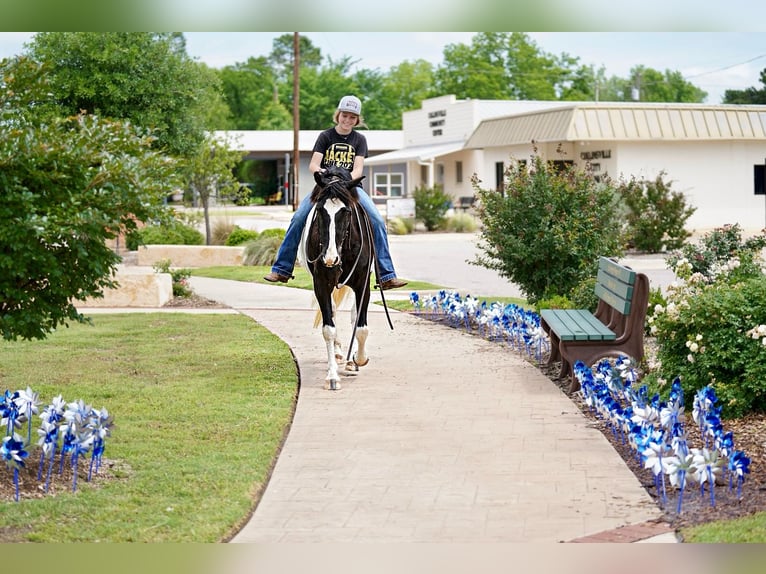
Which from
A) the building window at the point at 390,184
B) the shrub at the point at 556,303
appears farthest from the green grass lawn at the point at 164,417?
the building window at the point at 390,184

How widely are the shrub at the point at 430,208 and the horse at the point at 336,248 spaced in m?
28.7

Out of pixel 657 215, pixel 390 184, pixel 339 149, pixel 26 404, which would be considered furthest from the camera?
pixel 390 184

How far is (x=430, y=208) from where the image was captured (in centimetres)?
3966

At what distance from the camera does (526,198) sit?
14.0 meters

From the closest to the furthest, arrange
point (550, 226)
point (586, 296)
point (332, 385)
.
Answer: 1. point (332, 385)
2. point (586, 296)
3. point (550, 226)

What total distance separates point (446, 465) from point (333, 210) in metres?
3.41

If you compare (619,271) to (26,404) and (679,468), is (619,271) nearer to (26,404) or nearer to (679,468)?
(679,468)

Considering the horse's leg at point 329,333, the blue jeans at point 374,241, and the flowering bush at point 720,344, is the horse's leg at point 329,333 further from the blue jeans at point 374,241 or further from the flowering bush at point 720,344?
the flowering bush at point 720,344

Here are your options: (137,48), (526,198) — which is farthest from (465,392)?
(137,48)

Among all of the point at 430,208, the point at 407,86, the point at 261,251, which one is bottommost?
the point at 261,251

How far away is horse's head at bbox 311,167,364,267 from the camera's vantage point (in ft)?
33.4

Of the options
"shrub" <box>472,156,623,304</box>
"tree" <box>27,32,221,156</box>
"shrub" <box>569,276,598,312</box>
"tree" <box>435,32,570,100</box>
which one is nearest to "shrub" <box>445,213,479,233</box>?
"tree" <box>27,32,221,156</box>

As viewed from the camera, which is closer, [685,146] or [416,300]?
[416,300]

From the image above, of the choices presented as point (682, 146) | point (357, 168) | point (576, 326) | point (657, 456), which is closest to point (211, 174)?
point (682, 146)
